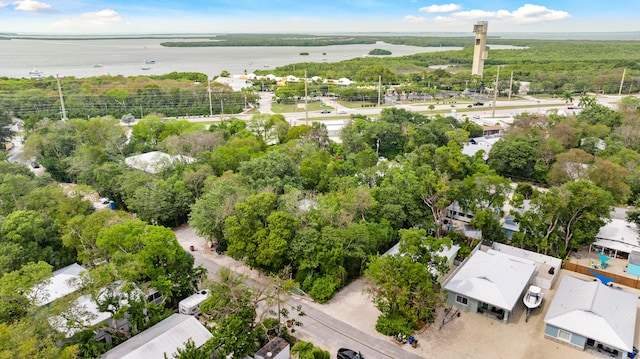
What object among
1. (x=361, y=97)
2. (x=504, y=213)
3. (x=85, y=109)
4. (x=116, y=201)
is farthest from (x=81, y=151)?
(x=361, y=97)

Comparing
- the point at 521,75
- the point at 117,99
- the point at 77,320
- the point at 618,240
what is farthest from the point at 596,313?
the point at 521,75

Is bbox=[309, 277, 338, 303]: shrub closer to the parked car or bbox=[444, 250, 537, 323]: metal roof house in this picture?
the parked car

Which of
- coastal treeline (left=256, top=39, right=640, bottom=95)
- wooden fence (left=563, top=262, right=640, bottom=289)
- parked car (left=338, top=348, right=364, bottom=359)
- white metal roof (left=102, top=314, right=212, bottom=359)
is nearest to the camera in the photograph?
white metal roof (left=102, top=314, right=212, bottom=359)

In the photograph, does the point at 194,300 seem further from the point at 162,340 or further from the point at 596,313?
the point at 596,313

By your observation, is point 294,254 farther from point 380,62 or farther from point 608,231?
point 380,62

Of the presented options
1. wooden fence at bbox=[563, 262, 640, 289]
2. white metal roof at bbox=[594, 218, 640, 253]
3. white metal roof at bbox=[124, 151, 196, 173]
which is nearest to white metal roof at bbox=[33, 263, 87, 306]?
white metal roof at bbox=[124, 151, 196, 173]
